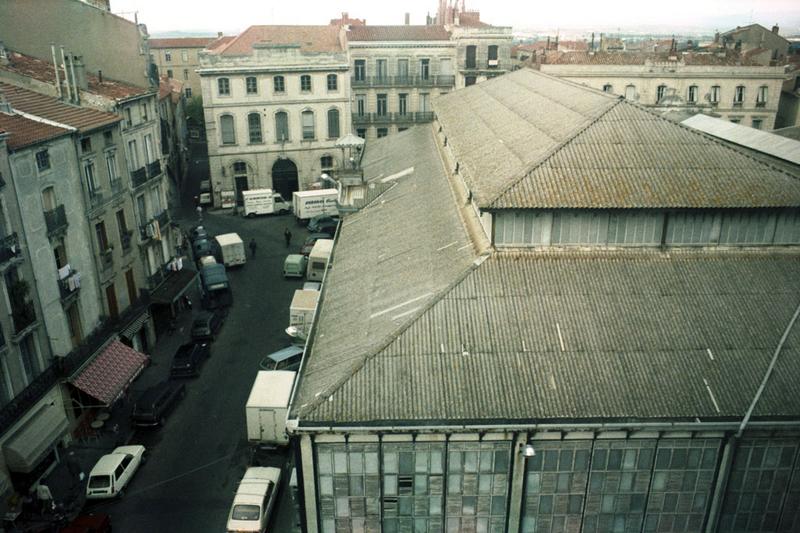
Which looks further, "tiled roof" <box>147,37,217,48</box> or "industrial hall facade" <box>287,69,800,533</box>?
"tiled roof" <box>147,37,217,48</box>

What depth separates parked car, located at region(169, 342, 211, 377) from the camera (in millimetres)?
42344

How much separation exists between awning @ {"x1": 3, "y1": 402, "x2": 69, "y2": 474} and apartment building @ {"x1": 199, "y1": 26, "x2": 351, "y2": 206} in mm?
43686

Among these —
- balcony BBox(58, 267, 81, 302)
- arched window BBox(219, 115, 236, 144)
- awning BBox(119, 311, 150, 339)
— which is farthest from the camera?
arched window BBox(219, 115, 236, 144)

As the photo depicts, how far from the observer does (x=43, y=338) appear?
3428 cm

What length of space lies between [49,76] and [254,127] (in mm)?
32173

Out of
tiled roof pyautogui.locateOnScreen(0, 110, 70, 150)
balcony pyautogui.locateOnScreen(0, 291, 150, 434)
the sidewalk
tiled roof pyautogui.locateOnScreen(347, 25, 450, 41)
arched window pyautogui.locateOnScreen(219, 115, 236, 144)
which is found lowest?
the sidewalk

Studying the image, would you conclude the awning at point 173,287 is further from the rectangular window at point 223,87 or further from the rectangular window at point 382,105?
the rectangular window at point 382,105

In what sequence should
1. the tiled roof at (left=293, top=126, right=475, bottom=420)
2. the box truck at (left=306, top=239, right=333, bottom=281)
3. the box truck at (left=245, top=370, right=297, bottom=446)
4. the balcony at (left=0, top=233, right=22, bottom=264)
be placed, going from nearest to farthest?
the tiled roof at (left=293, top=126, right=475, bottom=420)
the balcony at (left=0, top=233, right=22, bottom=264)
the box truck at (left=245, top=370, right=297, bottom=446)
the box truck at (left=306, top=239, right=333, bottom=281)

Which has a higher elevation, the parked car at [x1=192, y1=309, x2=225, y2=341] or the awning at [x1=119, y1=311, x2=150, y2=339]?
the awning at [x1=119, y1=311, x2=150, y2=339]

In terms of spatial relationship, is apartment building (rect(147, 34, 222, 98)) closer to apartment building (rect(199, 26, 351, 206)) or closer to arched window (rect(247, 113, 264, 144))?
apartment building (rect(199, 26, 351, 206))

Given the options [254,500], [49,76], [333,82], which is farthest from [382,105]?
[254,500]

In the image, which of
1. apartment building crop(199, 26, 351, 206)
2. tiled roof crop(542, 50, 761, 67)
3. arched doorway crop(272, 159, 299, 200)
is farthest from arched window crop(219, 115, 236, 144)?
tiled roof crop(542, 50, 761, 67)

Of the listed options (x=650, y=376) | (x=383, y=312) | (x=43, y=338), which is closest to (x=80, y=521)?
(x=43, y=338)

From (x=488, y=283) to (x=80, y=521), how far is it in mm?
20888
